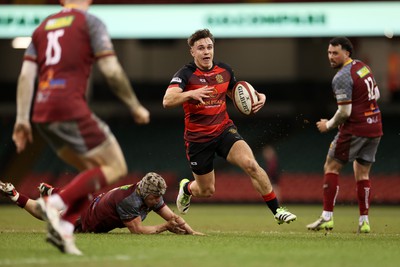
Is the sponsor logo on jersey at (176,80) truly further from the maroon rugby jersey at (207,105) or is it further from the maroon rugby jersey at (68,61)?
the maroon rugby jersey at (68,61)

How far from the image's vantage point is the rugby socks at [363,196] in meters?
10.1

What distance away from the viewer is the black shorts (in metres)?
9.59

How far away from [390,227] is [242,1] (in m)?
9.05

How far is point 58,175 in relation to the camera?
71.9 feet

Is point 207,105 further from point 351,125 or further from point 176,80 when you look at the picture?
point 351,125

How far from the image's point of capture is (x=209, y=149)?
980 cm

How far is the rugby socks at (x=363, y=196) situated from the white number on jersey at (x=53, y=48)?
4.89 meters

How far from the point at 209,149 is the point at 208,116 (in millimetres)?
396

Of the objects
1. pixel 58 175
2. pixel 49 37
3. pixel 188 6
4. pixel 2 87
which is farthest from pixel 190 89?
pixel 2 87

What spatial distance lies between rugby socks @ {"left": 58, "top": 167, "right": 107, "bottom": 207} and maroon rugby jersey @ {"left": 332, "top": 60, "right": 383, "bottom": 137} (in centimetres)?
419

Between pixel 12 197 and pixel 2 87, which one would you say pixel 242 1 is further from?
pixel 12 197

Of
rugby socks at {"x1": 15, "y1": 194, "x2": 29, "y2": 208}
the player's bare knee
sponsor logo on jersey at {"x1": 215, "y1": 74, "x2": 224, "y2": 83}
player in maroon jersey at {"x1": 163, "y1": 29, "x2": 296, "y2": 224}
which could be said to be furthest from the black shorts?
rugby socks at {"x1": 15, "y1": 194, "x2": 29, "y2": 208}

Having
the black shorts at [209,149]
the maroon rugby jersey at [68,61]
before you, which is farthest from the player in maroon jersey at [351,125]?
the maroon rugby jersey at [68,61]

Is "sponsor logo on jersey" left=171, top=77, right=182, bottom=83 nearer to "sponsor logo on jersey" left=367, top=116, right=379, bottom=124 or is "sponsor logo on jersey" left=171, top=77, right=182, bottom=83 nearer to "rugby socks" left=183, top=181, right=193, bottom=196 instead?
"rugby socks" left=183, top=181, right=193, bottom=196
